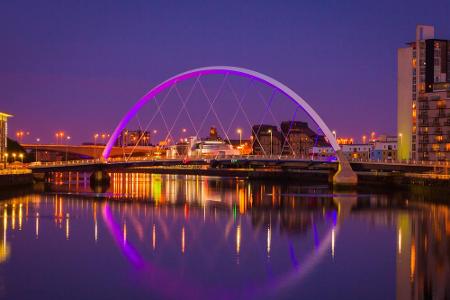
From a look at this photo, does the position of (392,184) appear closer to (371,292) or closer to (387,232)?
(387,232)

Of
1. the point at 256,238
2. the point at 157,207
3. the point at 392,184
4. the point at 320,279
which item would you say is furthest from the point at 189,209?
the point at 392,184

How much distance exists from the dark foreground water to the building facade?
36.7m

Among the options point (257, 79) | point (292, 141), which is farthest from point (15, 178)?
point (292, 141)

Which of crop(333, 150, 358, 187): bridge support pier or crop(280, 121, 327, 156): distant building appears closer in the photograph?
crop(333, 150, 358, 187): bridge support pier

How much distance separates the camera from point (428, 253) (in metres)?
25.8

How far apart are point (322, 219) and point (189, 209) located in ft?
31.5

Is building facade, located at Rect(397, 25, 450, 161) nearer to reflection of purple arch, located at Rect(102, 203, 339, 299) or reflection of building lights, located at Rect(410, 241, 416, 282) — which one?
reflection of building lights, located at Rect(410, 241, 416, 282)

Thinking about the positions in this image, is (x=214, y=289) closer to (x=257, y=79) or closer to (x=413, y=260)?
(x=413, y=260)

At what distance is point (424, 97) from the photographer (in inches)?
3201

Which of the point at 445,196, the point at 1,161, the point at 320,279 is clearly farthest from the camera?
the point at 1,161

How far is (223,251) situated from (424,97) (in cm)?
6025

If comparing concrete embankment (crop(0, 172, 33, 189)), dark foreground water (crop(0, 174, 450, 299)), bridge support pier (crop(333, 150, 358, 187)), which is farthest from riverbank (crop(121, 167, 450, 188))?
concrete embankment (crop(0, 172, 33, 189))

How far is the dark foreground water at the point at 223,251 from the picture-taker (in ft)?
66.6

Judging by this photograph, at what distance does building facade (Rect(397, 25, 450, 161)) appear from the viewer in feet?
261
